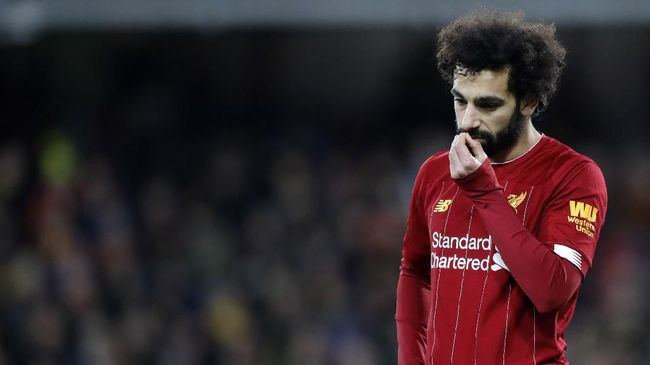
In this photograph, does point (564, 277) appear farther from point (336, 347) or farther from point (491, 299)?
point (336, 347)

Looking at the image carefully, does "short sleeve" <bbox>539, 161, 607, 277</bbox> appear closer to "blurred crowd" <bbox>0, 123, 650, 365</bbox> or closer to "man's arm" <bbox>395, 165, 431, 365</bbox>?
"man's arm" <bbox>395, 165, 431, 365</bbox>

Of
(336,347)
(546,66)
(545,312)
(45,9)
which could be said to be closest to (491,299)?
(545,312)

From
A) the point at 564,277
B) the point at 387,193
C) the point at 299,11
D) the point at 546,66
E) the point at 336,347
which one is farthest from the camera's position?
the point at 299,11

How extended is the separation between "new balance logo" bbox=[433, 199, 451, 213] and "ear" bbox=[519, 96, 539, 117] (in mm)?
A: 364

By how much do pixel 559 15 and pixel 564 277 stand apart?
8783mm

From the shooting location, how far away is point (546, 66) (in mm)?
3699

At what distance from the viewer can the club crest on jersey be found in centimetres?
365

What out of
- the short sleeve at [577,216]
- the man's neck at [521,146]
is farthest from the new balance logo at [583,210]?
the man's neck at [521,146]

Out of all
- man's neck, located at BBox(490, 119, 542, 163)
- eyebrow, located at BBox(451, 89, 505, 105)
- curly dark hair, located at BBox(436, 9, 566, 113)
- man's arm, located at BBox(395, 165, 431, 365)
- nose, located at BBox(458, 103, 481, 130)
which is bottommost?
man's arm, located at BBox(395, 165, 431, 365)

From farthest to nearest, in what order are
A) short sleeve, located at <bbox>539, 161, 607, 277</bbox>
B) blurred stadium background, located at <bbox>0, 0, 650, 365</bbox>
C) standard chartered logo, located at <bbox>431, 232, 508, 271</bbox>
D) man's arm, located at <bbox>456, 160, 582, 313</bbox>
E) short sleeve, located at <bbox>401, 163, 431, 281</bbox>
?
1. blurred stadium background, located at <bbox>0, 0, 650, 365</bbox>
2. short sleeve, located at <bbox>401, 163, 431, 281</bbox>
3. standard chartered logo, located at <bbox>431, 232, 508, 271</bbox>
4. short sleeve, located at <bbox>539, 161, 607, 277</bbox>
5. man's arm, located at <bbox>456, 160, 582, 313</bbox>

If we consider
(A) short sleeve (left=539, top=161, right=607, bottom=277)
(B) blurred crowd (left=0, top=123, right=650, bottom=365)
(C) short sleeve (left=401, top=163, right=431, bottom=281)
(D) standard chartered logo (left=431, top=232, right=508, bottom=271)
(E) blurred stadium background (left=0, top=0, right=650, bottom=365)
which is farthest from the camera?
(E) blurred stadium background (left=0, top=0, right=650, bottom=365)

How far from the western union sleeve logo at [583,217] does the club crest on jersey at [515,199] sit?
15cm

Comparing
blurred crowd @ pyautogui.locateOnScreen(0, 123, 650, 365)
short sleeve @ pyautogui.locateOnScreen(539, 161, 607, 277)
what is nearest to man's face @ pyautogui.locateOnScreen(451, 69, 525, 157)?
short sleeve @ pyautogui.locateOnScreen(539, 161, 607, 277)

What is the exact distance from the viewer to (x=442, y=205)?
3.81 m
